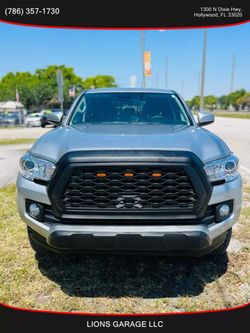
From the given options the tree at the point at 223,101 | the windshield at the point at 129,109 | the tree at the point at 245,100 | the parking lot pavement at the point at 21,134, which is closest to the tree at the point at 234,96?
the tree at the point at 223,101

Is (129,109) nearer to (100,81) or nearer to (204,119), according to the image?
(204,119)

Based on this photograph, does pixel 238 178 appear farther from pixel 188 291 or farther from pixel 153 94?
pixel 153 94

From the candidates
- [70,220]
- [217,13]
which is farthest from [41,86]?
[70,220]

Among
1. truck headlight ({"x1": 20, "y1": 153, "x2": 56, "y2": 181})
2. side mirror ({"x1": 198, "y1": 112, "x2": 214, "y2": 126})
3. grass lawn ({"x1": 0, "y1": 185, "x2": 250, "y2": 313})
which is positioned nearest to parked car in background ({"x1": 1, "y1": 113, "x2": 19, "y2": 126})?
grass lawn ({"x1": 0, "y1": 185, "x2": 250, "y2": 313})

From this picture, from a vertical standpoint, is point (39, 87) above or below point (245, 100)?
Answer: above

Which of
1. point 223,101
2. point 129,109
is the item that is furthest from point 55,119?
point 223,101

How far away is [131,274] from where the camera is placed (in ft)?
9.68

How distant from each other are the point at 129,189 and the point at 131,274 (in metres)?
1.07

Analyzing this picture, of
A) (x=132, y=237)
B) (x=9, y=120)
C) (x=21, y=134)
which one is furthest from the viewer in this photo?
(x=9, y=120)

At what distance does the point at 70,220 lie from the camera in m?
2.35

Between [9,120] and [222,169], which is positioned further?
[9,120]

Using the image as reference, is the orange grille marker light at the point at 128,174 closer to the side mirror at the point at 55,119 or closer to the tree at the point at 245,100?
the side mirror at the point at 55,119

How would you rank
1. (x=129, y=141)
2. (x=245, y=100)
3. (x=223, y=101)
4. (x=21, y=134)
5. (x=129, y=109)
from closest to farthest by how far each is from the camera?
(x=129, y=141), (x=129, y=109), (x=21, y=134), (x=245, y=100), (x=223, y=101)

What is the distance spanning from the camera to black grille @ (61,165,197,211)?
7.58 feet
